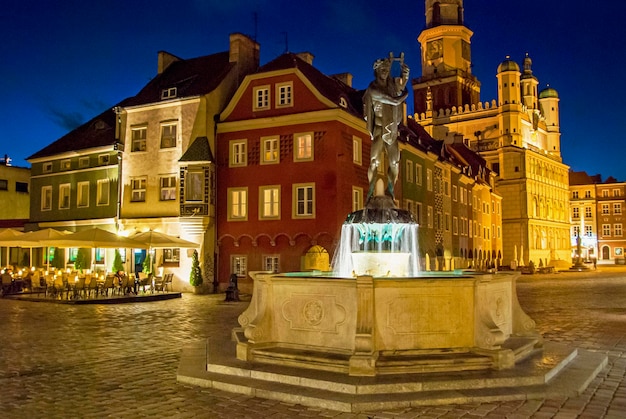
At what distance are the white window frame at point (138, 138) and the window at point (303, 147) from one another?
924 centimetres

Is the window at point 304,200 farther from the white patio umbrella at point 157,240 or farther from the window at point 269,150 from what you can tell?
the white patio umbrella at point 157,240

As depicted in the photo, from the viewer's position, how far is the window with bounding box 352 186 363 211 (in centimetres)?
3081

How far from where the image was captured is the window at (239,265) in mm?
31562

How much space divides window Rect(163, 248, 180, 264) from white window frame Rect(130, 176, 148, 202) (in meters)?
3.46

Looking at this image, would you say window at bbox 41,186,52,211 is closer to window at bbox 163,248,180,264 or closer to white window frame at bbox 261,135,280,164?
window at bbox 163,248,180,264

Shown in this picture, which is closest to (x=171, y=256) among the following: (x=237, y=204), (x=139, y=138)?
(x=237, y=204)

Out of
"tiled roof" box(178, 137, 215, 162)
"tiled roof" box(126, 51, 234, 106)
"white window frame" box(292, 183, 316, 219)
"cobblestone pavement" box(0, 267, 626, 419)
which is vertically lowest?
"cobblestone pavement" box(0, 267, 626, 419)

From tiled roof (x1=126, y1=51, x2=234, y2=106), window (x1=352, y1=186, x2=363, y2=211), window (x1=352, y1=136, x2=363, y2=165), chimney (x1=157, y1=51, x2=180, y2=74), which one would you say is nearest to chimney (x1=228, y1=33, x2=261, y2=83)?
tiled roof (x1=126, y1=51, x2=234, y2=106)

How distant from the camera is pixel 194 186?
31844 millimetres

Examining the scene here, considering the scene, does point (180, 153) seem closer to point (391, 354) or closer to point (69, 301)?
point (69, 301)

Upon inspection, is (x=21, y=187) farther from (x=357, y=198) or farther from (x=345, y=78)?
(x=357, y=198)

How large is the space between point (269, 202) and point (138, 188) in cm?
819

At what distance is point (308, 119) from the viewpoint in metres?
30.3

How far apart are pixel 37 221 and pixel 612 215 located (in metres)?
92.9
